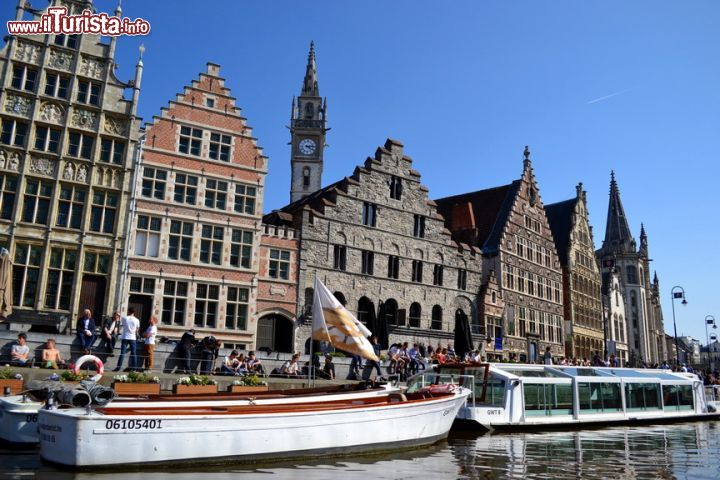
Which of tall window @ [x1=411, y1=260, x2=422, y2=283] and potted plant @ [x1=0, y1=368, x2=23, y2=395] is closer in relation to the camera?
potted plant @ [x1=0, y1=368, x2=23, y2=395]

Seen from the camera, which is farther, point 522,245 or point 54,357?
point 522,245

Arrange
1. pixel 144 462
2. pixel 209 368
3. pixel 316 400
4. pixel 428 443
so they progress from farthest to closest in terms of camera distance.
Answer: pixel 209 368 → pixel 428 443 → pixel 316 400 → pixel 144 462

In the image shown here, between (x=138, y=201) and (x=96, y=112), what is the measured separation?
4.13 meters

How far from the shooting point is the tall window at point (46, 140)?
25.4m

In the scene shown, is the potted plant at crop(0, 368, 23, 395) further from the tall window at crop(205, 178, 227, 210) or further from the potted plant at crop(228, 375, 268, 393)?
the tall window at crop(205, 178, 227, 210)

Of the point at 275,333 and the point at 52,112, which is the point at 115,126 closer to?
the point at 52,112

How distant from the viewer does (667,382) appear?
2469cm

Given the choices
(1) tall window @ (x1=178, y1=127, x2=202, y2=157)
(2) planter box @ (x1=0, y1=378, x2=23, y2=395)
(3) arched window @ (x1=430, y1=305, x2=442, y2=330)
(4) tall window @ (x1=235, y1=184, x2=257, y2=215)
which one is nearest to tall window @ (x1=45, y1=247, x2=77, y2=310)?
(1) tall window @ (x1=178, y1=127, x2=202, y2=157)

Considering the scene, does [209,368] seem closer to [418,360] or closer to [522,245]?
[418,360]

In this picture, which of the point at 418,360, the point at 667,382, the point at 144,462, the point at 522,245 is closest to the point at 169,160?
the point at 418,360

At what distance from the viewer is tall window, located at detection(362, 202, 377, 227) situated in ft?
110

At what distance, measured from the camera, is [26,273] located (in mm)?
24172

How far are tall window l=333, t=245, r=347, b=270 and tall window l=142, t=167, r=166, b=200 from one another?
900cm

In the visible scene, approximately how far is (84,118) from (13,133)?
2.76 metres
